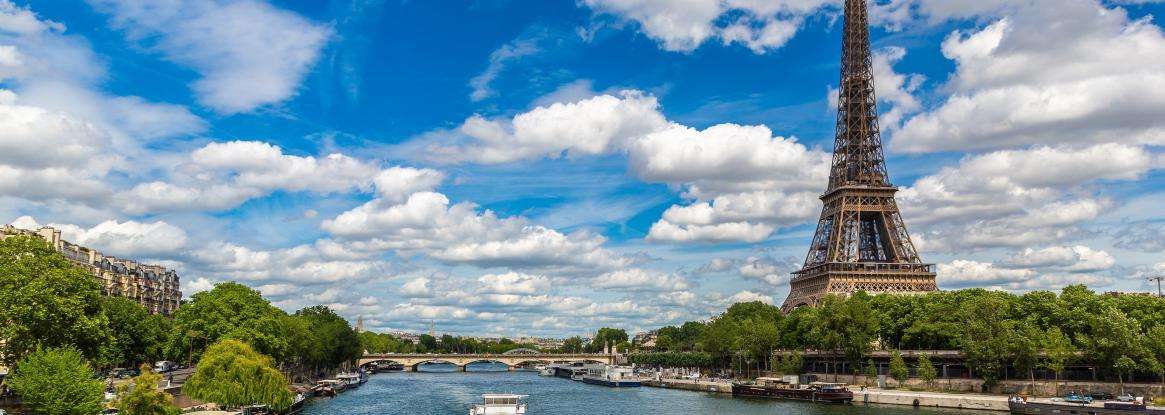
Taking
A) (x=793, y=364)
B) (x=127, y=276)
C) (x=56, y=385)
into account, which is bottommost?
(x=793, y=364)

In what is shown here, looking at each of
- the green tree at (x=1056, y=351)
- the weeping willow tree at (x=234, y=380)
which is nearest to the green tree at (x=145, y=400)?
the weeping willow tree at (x=234, y=380)

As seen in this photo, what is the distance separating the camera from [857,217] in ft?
465

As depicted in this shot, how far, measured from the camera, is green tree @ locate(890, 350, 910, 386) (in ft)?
325

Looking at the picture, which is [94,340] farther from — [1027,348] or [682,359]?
[682,359]

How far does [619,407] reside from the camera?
97.1 meters

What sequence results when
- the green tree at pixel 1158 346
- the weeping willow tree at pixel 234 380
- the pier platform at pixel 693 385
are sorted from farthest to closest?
1. the pier platform at pixel 693 385
2. the green tree at pixel 1158 346
3. the weeping willow tree at pixel 234 380

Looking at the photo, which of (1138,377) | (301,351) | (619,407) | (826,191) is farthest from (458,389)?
(1138,377)

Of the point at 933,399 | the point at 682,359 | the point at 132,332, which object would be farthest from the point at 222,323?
the point at 682,359

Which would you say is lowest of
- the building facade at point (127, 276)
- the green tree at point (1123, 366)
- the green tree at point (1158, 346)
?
the green tree at point (1123, 366)

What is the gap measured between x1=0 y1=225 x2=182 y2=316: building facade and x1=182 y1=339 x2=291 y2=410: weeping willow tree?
5750cm

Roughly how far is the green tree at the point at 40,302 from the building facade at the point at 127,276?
2170 inches

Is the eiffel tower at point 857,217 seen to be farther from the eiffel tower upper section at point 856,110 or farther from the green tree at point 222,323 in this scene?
the green tree at point 222,323

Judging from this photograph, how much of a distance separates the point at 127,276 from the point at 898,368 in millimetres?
121797

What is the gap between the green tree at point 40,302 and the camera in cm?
5486
